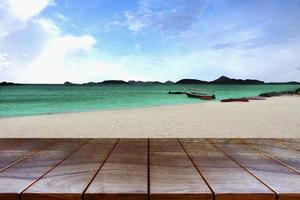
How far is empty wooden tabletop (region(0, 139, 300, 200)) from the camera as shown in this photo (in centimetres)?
154

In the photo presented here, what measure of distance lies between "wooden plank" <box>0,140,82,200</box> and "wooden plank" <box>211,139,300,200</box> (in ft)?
3.95

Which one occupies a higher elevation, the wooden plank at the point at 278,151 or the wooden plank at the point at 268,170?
the wooden plank at the point at 268,170

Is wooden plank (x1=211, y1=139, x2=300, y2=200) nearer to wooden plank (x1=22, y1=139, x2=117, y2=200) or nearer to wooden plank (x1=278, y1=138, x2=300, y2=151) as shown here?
wooden plank (x1=278, y1=138, x2=300, y2=151)

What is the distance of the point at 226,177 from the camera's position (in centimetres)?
180

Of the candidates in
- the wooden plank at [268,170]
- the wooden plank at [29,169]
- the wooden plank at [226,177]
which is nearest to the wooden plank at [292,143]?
the wooden plank at [268,170]

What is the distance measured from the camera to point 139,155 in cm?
238

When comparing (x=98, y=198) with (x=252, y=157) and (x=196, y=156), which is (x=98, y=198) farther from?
(x=252, y=157)

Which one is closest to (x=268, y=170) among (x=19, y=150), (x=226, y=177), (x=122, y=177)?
(x=226, y=177)

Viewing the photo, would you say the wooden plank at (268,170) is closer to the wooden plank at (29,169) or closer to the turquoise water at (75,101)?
the wooden plank at (29,169)

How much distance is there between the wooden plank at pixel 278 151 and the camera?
2.22m

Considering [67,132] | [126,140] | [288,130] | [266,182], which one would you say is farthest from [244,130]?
[266,182]

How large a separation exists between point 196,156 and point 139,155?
40 cm

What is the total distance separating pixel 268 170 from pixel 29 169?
1413 mm

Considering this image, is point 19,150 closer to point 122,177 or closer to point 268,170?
point 122,177
